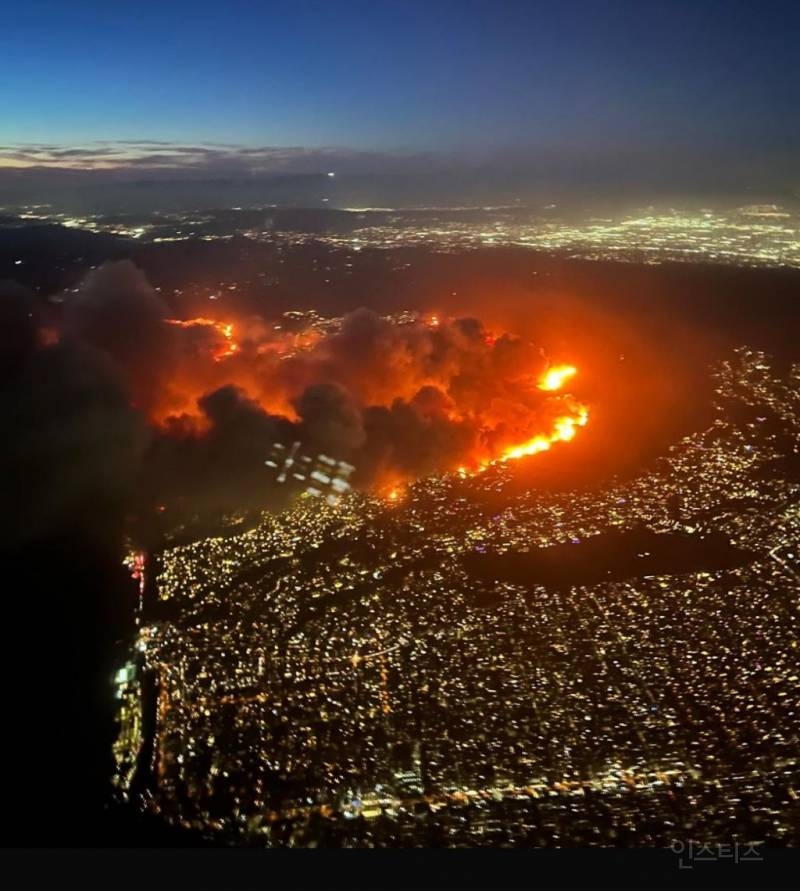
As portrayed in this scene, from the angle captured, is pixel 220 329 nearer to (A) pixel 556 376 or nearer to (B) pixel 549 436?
(A) pixel 556 376

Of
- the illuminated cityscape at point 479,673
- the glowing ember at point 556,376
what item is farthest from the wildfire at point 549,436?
the illuminated cityscape at point 479,673

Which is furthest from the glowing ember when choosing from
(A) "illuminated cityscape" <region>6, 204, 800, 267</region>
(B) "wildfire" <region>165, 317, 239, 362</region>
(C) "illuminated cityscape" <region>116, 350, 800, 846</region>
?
(A) "illuminated cityscape" <region>6, 204, 800, 267</region>

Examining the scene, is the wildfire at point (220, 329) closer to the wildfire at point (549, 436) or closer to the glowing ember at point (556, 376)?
the wildfire at point (549, 436)

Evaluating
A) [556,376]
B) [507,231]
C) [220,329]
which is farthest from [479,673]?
[507,231]

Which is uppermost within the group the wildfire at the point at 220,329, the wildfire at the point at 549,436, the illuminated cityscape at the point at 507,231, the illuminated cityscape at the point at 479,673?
the illuminated cityscape at the point at 507,231

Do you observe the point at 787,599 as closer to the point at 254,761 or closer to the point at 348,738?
the point at 348,738

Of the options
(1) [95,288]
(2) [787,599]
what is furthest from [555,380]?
(1) [95,288]
